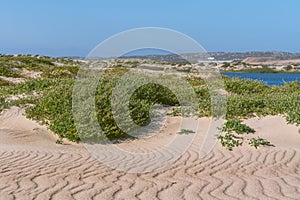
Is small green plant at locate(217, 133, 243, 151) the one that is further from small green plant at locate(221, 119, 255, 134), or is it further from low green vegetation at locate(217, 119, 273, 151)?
small green plant at locate(221, 119, 255, 134)

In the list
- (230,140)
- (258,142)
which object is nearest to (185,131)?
(230,140)

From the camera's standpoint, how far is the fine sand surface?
4.85 m

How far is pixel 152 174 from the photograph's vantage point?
5.76 meters

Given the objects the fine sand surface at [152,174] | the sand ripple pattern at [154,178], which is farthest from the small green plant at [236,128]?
the sand ripple pattern at [154,178]

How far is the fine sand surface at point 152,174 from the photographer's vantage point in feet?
15.9

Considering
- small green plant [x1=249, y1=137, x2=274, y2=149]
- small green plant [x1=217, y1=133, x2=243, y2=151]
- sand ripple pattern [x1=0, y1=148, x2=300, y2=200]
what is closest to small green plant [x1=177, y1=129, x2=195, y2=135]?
small green plant [x1=217, y1=133, x2=243, y2=151]

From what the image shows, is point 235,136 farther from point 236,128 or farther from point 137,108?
point 137,108

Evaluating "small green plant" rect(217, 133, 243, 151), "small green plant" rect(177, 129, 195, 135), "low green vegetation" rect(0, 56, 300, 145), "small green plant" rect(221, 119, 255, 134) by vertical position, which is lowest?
"small green plant" rect(177, 129, 195, 135)

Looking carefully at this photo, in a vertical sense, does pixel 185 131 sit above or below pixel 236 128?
below

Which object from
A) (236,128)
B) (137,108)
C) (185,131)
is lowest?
(185,131)

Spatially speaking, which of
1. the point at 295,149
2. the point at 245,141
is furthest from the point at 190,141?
the point at 295,149

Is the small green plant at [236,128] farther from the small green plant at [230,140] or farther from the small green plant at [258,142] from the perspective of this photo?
the small green plant at [258,142]

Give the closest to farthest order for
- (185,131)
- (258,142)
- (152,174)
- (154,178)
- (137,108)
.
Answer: (154,178)
(152,174)
(258,142)
(185,131)
(137,108)

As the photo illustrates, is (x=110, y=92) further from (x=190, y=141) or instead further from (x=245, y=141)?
(x=245, y=141)
